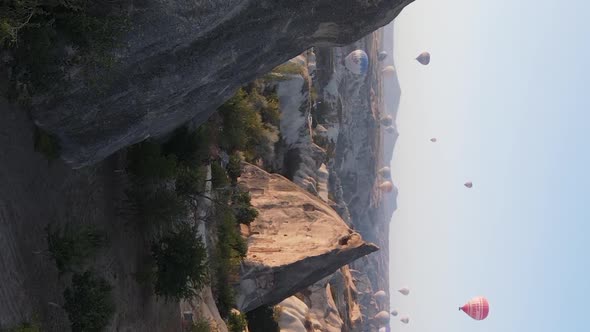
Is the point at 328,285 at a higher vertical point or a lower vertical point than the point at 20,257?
lower

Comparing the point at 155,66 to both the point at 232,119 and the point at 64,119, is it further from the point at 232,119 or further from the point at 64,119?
the point at 232,119

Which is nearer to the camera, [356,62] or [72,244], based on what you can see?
[72,244]

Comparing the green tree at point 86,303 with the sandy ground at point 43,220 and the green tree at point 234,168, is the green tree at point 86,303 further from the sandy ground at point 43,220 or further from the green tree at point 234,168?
the green tree at point 234,168

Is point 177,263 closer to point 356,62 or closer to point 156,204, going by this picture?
point 156,204

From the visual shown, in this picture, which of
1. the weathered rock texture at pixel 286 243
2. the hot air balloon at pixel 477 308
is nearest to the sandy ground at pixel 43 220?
the weathered rock texture at pixel 286 243

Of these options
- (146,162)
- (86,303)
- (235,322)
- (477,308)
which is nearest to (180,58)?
(146,162)

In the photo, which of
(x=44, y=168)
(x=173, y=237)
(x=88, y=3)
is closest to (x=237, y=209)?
(x=173, y=237)

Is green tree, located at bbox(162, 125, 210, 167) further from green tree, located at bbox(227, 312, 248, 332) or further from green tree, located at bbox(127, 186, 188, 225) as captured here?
green tree, located at bbox(227, 312, 248, 332)
